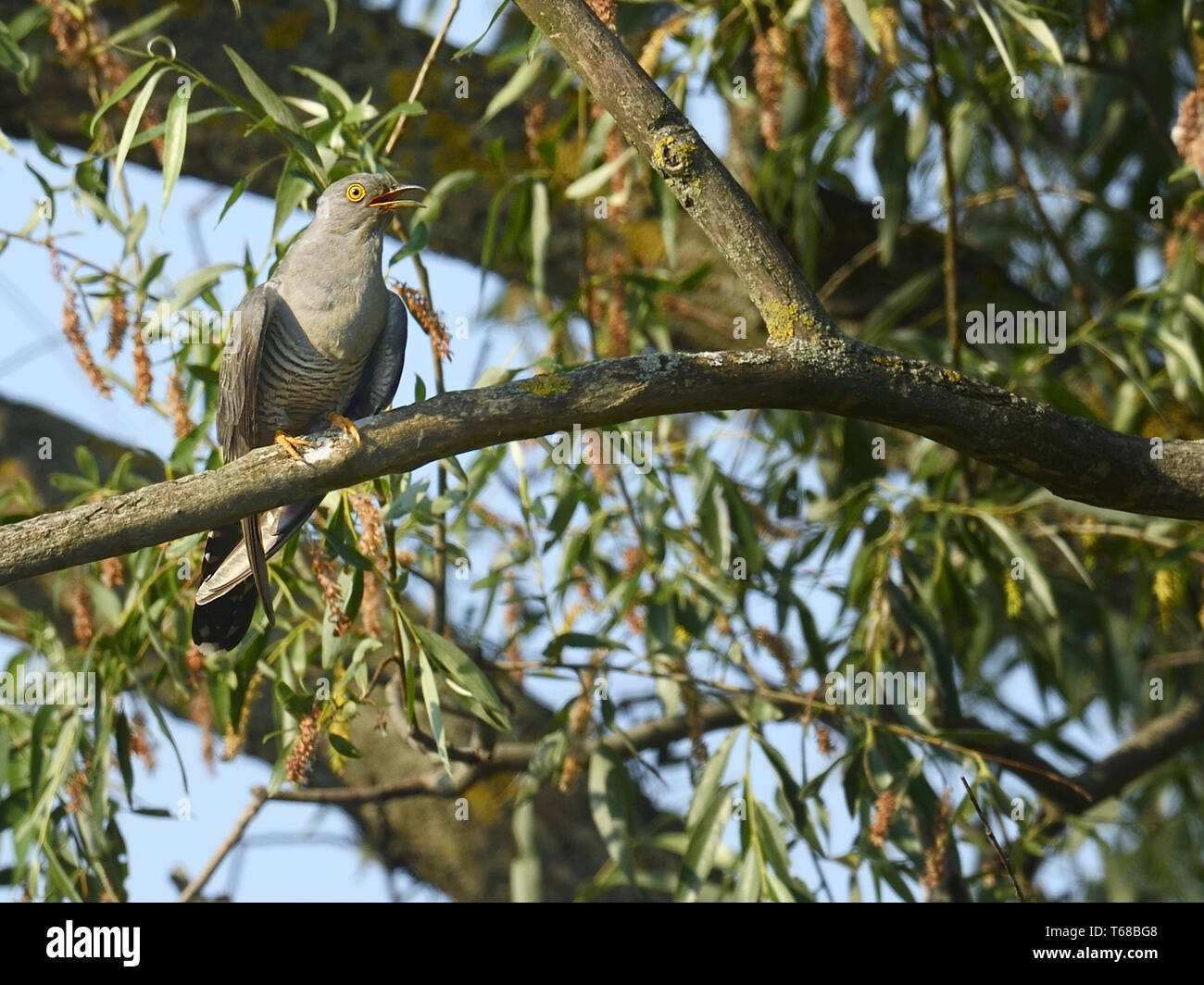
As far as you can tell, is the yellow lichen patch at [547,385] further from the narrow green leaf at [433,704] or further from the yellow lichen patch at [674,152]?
the narrow green leaf at [433,704]

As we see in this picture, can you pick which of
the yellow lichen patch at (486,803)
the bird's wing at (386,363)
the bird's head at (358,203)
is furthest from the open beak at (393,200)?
the yellow lichen patch at (486,803)

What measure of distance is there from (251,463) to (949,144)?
241 centimetres

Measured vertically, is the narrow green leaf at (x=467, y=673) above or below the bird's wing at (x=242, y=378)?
below

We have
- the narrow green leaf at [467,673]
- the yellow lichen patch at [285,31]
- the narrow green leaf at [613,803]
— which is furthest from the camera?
the yellow lichen patch at [285,31]

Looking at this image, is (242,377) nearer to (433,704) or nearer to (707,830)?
(433,704)

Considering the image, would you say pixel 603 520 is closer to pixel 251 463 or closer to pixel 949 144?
pixel 949 144

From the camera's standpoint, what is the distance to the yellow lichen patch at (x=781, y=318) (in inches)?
87.7

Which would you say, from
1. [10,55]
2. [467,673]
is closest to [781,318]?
[467,673]

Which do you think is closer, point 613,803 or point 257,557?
point 257,557

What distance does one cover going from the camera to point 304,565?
139 inches

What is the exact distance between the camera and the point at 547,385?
2.11 metres

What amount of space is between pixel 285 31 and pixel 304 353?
5.55 ft

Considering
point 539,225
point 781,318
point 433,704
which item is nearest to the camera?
point 781,318
